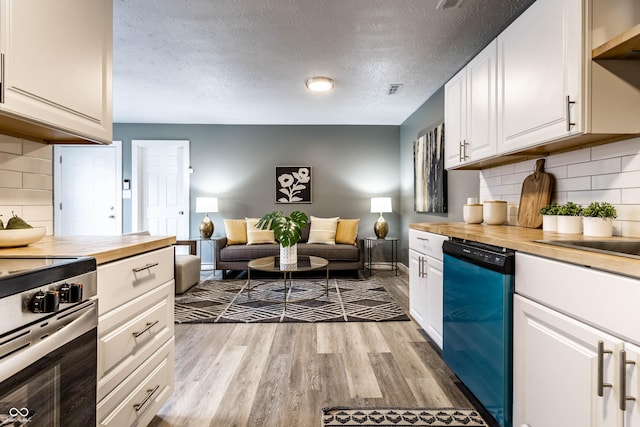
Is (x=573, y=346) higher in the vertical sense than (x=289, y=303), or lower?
higher

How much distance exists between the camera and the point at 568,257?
3.69 ft

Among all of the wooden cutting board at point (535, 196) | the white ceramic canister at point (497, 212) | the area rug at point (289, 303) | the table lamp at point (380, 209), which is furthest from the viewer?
the table lamp at point (380, 209)

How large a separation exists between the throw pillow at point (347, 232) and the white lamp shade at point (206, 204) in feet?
6.32

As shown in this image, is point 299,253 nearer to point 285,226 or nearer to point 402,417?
point 285,226

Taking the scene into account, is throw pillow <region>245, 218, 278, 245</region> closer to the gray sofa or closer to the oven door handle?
the gray sofa

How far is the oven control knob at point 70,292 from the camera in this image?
90 centimetres

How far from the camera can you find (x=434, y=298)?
237 cm

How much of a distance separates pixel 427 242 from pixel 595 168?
1030 mm

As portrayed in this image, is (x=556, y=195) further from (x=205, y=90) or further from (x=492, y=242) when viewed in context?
(x=205, y=90)

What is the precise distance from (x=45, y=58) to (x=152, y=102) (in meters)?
3.60

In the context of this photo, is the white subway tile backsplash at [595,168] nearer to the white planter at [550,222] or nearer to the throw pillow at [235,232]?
the white planter at [550,222]

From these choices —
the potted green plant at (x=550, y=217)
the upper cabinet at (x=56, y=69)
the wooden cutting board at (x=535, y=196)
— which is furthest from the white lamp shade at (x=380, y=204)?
the upper cabinet at (x=56, y=69)

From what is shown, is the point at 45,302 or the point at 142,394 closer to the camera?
the point at 45,302

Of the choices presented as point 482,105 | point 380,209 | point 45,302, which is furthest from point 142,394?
point 380,209
